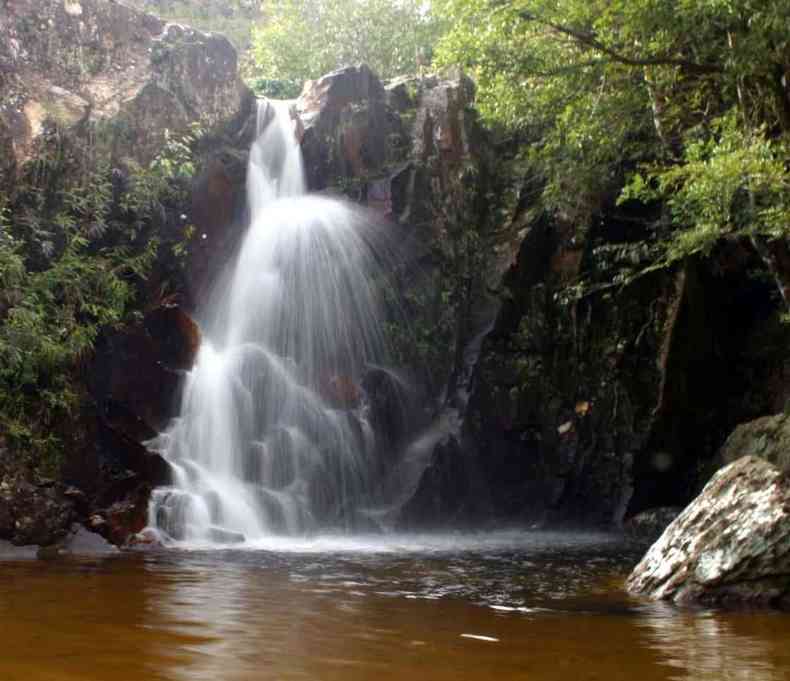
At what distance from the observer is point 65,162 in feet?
42.2

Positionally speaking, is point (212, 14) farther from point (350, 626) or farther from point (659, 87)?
point (350, 626)

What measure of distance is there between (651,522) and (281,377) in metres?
6.25

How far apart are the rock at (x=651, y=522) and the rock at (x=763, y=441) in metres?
1.22

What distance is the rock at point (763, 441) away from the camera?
39.1 ft

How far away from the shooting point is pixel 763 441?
12.4 m

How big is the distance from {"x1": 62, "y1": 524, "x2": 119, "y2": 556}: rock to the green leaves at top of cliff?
7463 mm

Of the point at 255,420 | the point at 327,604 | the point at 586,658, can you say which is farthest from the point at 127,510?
the point at 586,658

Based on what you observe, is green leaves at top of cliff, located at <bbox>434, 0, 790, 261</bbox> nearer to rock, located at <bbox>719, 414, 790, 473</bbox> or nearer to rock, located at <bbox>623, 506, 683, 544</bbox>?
rock, located at <bbox>719, 414, 790, 473</bbox>

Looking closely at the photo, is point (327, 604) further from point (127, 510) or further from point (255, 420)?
point (255, 420)

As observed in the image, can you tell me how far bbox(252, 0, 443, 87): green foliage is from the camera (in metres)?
26.4

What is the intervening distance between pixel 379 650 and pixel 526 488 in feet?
34.9

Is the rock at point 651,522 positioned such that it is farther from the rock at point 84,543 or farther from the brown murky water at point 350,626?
the rock at point 84,543

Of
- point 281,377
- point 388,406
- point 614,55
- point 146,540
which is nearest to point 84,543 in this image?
point 146,540

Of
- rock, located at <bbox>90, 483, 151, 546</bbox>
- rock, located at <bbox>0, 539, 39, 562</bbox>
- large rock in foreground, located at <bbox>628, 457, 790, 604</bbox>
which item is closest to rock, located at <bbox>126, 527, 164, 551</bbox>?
rock, located at <bbox>90, 483, 151, 546</bbox>
